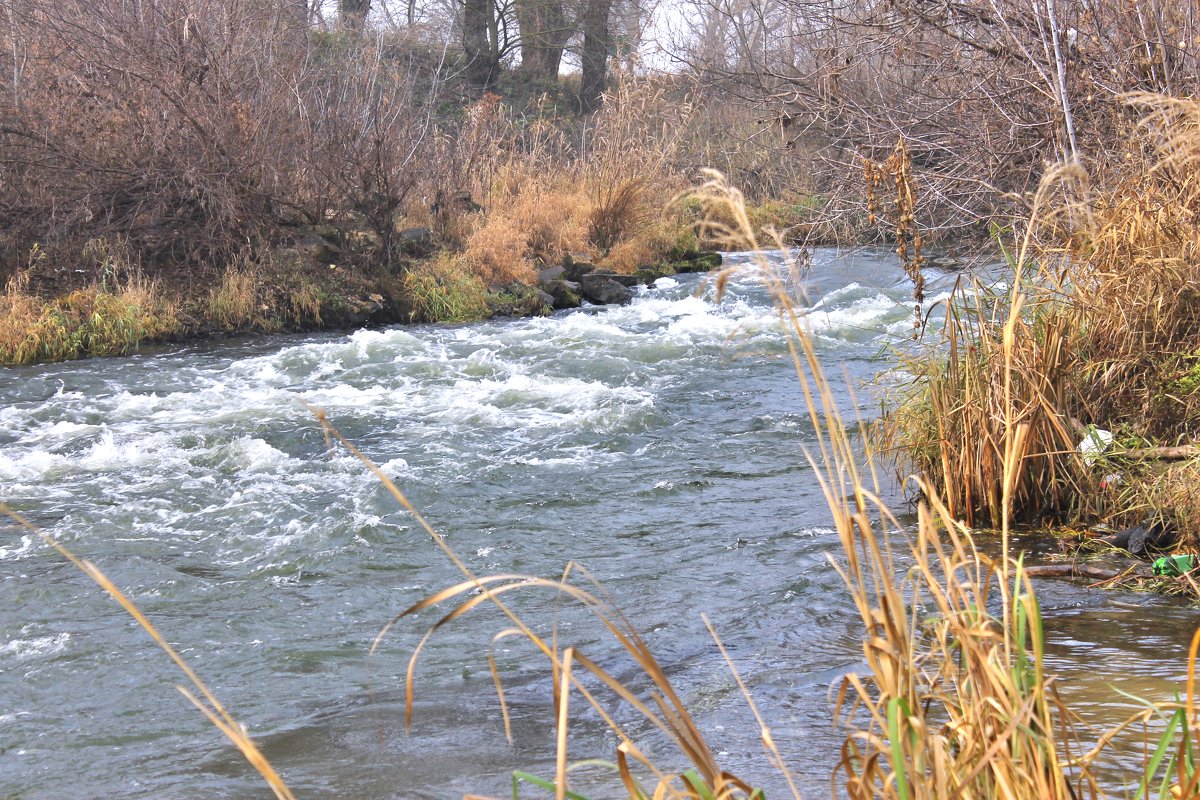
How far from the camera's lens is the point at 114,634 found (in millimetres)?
Result: 5012

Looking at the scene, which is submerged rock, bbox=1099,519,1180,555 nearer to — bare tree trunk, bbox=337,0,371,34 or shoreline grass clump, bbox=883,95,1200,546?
shoreline grass clump, bbox=883,95,1200,546

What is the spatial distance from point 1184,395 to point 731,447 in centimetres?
344

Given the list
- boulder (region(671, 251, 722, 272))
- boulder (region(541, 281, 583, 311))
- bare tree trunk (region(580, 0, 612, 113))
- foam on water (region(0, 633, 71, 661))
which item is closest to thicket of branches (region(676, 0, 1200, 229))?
foam on water (region(0, 633, 71, 661))

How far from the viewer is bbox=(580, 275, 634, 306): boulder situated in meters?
15.9

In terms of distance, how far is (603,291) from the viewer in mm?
16062

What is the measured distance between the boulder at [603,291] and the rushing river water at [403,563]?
426 centimetres

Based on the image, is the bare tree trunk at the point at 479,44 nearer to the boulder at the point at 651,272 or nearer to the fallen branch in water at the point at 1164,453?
Result: the boulder at the point at 651,272

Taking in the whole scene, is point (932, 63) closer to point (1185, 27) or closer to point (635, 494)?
point (1185, 27)

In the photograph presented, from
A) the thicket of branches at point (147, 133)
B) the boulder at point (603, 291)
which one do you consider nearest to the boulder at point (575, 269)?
the boulder at point (603, 291)

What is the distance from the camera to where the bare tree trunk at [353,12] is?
1053 inches

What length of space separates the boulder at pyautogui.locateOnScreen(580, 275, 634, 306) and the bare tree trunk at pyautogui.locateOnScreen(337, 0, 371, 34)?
13.0 meters

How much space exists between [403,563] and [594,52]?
27564 millimetres

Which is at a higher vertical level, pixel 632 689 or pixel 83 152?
pixel 83 152

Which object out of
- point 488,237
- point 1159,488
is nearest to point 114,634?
point 1159,488
